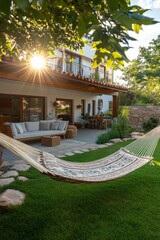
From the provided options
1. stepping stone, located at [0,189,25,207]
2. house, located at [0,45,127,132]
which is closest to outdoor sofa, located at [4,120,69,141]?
house, located at [0,45,127,132]

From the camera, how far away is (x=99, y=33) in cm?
153

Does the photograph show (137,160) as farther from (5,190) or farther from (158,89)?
(158,89)

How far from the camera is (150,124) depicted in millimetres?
9594

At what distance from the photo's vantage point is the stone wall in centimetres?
1005

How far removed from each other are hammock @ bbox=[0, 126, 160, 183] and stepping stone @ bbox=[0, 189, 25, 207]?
0.66m

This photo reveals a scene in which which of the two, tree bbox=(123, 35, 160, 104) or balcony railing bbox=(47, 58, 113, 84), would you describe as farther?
tree bbox=(123, 35, 160, 104)

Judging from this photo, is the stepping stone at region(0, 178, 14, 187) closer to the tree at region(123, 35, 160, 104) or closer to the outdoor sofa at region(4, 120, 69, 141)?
the outdoor sofa at region(4, 120, 69, 141)

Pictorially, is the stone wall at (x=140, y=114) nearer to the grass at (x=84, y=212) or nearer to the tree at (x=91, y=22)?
the grass at (x=84, y=212)

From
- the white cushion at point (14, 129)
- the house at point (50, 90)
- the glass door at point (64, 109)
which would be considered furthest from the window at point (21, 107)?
the white cushion at point (14, 129)

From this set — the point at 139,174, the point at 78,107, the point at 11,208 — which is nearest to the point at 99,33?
the point at 11,208

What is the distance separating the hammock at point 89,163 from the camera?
81.6 inches

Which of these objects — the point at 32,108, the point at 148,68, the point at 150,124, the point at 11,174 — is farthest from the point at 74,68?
the point at 11,174

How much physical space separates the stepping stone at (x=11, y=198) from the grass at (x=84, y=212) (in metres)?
0.07

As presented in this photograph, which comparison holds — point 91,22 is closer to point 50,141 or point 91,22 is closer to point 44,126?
point 50,141
